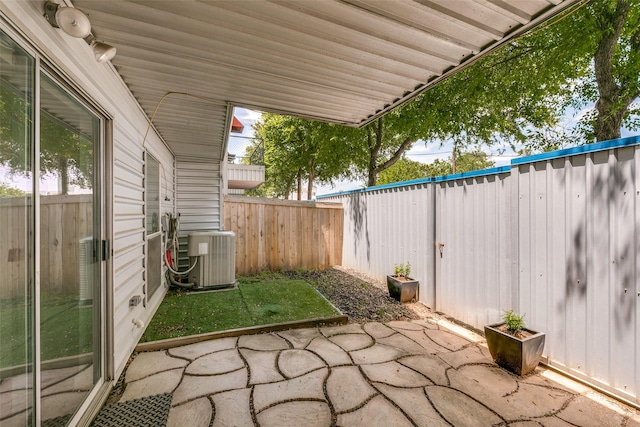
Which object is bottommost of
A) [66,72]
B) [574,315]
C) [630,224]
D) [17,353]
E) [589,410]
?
[589,410]

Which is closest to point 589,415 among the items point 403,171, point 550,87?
point 550,87

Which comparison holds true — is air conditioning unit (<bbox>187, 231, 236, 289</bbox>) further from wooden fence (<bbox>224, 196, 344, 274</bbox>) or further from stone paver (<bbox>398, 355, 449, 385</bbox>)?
stone paver (<bbox>398, 355, 449, 385</bbox>)

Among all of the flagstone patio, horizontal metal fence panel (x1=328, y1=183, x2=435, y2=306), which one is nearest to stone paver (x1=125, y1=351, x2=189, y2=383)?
the flagstone patio

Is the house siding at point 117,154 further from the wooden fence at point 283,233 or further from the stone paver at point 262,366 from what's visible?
the wooden fence at point 283,233

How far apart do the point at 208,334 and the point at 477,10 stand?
3468 millimetres

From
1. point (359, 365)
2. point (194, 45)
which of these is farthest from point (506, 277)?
point (194, 45)

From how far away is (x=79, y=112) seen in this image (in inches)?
69.9

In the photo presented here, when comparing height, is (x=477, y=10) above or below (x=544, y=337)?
above

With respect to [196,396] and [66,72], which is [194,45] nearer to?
[66,72]

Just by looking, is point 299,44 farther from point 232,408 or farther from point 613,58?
point 613,58

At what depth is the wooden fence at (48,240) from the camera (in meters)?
1.11

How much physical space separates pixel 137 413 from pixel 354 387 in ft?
4.90

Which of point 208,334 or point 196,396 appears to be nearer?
point 196,396

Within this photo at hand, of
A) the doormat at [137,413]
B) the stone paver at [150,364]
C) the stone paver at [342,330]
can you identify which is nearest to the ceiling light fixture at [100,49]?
the doormat at [137,413]
